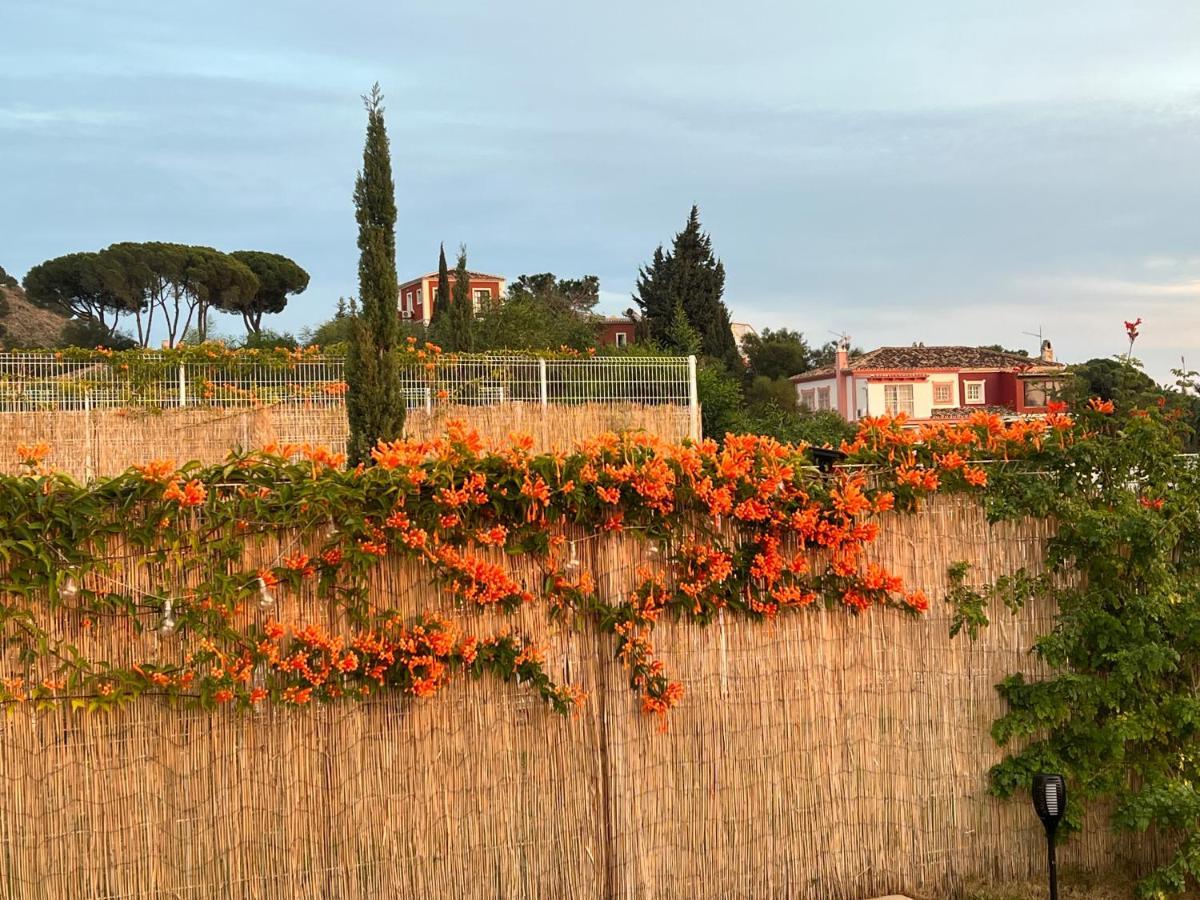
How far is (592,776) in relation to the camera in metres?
3.63

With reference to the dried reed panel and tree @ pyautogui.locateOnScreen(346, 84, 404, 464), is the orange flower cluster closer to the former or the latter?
tree @ pyautogui.locateOnScreen(346, 84, 404, 464)

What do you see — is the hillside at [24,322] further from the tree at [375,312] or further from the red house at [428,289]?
the tree at [375,312]

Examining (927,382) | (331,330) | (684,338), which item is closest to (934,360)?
(927,382)

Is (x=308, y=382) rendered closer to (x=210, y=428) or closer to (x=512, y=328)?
(x=210, y=428)

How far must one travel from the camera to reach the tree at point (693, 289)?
34406 millimetres

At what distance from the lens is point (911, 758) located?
4000mm

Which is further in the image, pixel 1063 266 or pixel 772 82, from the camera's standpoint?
pixel 1063 266

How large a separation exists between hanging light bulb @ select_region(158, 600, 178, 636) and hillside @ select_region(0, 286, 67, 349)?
4536cm

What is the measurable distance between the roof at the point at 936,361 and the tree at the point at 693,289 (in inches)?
335

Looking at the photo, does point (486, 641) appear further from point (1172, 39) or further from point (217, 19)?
point (1172, 39)

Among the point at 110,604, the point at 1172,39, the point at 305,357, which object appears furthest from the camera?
the point at 305,357

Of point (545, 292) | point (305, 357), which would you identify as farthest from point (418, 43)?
point (545, 292)

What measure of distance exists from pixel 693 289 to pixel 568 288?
23.7 metres

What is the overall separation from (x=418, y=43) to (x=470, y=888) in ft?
16.6
